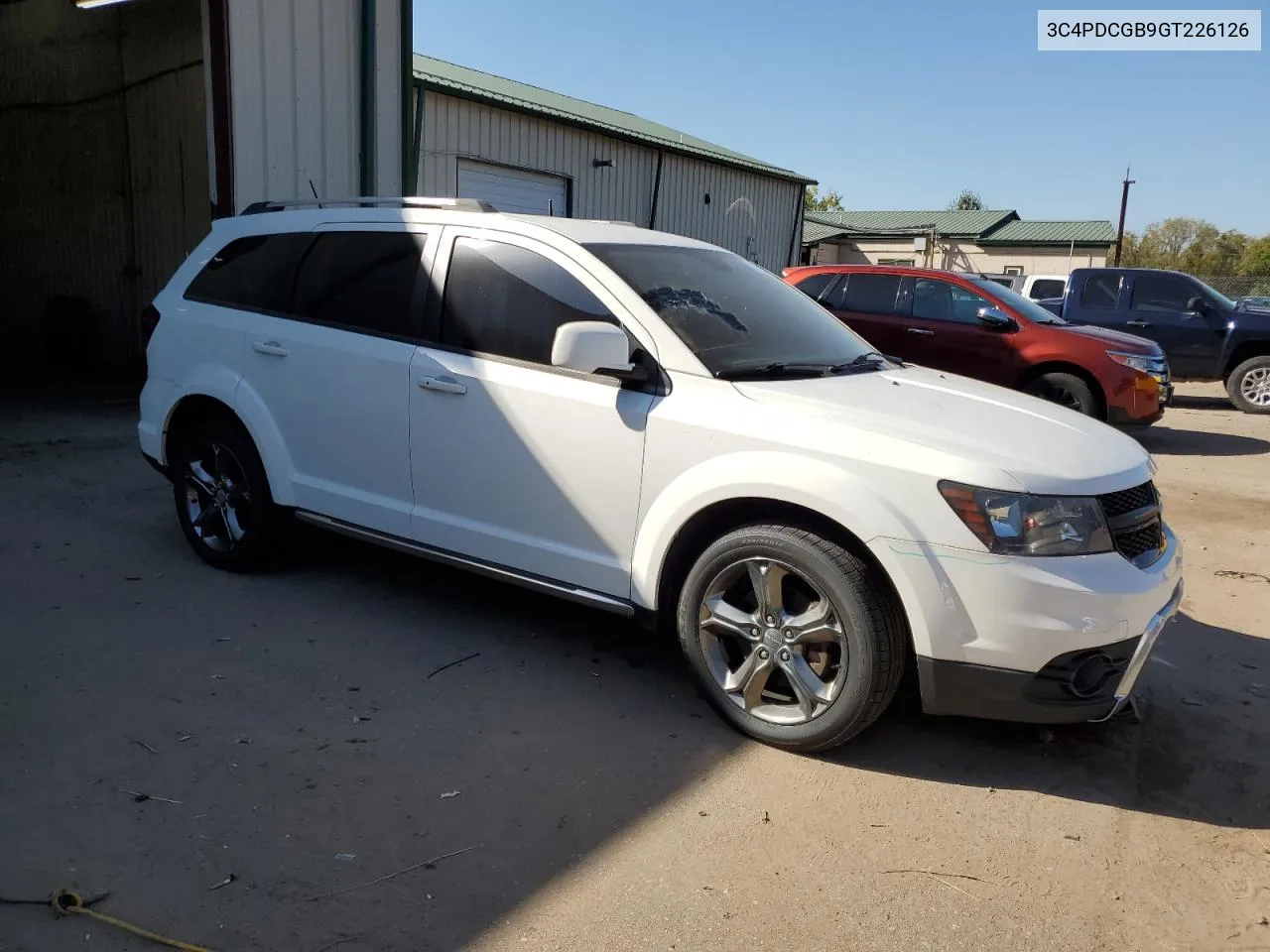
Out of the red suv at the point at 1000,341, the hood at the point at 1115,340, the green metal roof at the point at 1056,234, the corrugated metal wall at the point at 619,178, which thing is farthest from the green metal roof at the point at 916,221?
the hood at the point at 1115,340

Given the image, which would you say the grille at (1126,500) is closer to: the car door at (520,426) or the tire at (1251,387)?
the car door at (520,426)

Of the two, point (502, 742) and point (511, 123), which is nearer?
point (502, 742)

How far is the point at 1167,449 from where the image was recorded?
1055 cm

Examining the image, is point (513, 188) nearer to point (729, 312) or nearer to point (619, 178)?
point (619, 178)

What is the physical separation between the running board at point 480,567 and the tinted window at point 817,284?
7.48 meters

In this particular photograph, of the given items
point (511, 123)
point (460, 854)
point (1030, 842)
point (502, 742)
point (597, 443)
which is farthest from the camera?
point (511, 123)

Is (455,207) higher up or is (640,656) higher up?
(455,207)

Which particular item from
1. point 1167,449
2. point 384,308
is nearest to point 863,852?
point 384,308

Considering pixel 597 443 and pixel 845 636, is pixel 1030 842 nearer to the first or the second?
pixel 845 636

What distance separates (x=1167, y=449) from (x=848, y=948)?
965 centimetres

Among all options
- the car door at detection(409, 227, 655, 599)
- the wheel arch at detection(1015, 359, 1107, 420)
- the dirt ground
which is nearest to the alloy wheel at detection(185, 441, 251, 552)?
the dirt ground

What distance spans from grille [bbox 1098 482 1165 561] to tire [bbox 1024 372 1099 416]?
21.1ft

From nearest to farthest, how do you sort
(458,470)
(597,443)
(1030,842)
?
1. (1030,842)
2. (597,443)
3. (458,470)

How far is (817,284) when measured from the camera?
433 inches
